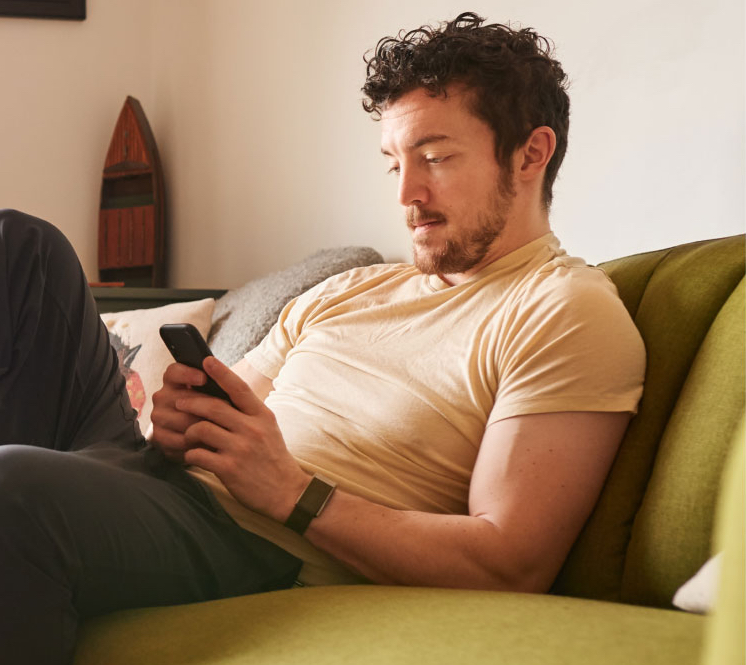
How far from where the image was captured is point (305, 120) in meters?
2.63

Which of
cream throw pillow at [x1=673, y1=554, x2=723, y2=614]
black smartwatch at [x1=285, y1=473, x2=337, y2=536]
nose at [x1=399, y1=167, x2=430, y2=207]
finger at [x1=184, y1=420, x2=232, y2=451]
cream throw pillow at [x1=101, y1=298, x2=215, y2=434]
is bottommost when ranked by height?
cream throw pillow at [x1=101, y1=298, x2=215, y2=434]

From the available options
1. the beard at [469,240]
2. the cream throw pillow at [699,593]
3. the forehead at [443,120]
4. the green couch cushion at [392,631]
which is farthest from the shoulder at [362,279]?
the cream throw pillow at [699,593]

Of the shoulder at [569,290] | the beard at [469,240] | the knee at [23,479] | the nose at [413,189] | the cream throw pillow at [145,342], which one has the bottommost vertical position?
the cream throw pillow at [145,342]

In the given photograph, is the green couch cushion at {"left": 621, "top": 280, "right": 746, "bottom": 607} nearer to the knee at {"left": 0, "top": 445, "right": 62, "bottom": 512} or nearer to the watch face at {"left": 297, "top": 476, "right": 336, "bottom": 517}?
the watch face at {"left": 297, "top": 476, "right": 336, "bottom": 517}

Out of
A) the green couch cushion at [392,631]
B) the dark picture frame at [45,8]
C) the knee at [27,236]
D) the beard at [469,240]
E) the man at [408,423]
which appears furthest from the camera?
the dark picture frame at [45,8]

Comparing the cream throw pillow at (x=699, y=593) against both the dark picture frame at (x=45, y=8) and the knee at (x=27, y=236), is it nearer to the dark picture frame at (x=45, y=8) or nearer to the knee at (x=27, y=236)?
the knee at (x=27, y=236)

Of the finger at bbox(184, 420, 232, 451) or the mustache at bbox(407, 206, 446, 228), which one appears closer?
the finger at bbox(184, 420, 232, 451)

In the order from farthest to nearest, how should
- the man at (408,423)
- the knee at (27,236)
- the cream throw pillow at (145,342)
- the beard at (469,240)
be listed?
the cream throw pillow at (145,342)
the beard at (469,240)
the knee at (27,236)
the man at (408,423)

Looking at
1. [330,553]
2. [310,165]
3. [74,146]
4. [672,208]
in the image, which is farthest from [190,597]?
[74,146]

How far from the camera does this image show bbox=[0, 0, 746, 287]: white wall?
4.55 ft

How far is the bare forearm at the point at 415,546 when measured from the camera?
98 centimetres

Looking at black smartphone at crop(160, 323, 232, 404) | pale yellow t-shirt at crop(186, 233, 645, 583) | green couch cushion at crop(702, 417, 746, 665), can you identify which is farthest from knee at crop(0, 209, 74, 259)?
green couch cushion at crop(702, 417, 746, 665)

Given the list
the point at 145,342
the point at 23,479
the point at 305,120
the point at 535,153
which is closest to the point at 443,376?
the point at 535,153

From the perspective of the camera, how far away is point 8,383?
111 centimetres
